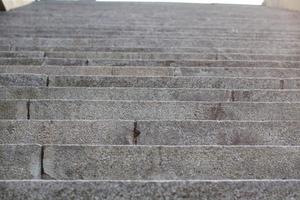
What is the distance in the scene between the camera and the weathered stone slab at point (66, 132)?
2.38m

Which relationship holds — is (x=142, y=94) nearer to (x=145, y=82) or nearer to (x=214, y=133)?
(x=145, y=82)

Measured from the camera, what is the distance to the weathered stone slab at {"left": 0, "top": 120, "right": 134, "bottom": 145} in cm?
238

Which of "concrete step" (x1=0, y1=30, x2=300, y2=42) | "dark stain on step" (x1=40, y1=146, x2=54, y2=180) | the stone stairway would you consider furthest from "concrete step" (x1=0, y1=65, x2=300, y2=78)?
"concrete step" (x1=0, y1=30, x2=300, y2=42)

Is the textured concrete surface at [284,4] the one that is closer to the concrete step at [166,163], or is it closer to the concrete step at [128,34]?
the concrete step at [128,34]

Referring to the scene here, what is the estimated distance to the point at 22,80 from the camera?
333 centimetres

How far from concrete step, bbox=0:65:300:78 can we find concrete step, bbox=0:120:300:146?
1.24 meters

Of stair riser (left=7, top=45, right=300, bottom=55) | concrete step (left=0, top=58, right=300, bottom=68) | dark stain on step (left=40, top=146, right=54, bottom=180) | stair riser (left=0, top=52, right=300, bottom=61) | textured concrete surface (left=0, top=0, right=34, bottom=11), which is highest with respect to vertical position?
textured concrete surface (left=0, top=0, right=34, bottom=11)

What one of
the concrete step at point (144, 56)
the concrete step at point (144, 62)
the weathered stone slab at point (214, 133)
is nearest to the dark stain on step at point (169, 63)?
the concrete step at point (144, 62)

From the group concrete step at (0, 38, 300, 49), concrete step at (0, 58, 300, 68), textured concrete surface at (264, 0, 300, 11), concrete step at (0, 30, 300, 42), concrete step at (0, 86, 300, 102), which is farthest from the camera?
textured concrete surface at (264, 0, 300, 11)

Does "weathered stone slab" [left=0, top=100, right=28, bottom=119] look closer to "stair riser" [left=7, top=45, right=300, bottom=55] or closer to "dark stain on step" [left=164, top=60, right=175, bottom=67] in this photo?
"dark stain on step" [left=164, top=60, right=175, bottom=67]

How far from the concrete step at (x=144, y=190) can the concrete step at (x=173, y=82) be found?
1.70 metres

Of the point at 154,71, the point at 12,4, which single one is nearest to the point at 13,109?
the point at 154,71

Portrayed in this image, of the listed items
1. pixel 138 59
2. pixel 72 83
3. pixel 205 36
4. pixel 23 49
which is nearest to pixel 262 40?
pixel 205 36

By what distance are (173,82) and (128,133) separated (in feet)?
3.43
